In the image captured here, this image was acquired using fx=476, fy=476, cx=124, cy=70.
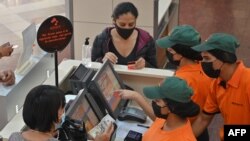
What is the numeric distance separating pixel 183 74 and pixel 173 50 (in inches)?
8.2

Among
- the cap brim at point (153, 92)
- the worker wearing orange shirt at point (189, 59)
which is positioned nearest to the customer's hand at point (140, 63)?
the worker wearing orange shirt at point (189, 59)

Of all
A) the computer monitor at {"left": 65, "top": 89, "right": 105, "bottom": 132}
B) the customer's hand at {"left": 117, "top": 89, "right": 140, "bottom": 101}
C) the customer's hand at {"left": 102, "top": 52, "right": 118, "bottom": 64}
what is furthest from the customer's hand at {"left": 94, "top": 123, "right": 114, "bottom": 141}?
the customer's hand at {"left": 102, "top": 52, "right": 118, "bottom": 64}

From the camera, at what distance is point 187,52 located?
342cm

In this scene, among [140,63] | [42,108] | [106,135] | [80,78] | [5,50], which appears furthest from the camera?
[140,63]

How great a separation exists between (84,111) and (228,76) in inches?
39.2

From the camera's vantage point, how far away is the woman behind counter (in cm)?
416

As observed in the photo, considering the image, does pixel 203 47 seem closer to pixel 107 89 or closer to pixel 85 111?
pixel 107 89

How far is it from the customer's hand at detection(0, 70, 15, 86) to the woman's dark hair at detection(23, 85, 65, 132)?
72 cm

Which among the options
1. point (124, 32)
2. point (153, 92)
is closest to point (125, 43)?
point (124, 32)

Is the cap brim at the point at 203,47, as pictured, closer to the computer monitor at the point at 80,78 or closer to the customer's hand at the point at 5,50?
the computer monitor at the point at 80,78

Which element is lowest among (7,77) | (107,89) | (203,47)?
(107,89)

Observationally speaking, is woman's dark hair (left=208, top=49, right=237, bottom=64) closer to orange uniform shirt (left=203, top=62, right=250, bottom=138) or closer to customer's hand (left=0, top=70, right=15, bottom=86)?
orange uniform shirt (left=203, top=62, right=250, bottom=138)

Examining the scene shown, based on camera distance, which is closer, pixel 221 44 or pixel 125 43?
pixel 221 44

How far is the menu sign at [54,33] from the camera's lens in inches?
125
